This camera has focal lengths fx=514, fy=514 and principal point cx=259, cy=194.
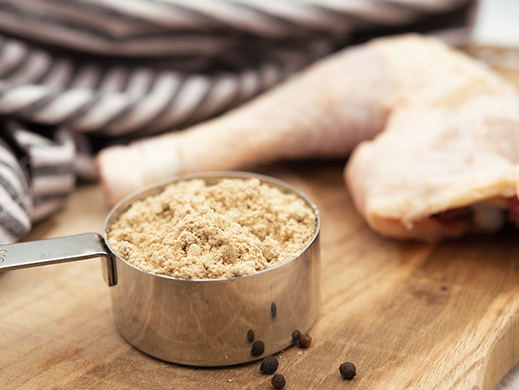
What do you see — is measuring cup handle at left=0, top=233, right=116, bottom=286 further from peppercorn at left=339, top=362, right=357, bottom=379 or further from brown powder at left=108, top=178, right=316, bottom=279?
peppercorn at left=339, top=362, right=357, bottom=379

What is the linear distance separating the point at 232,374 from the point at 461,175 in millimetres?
460

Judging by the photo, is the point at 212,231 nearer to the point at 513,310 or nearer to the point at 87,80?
the point at 513,310

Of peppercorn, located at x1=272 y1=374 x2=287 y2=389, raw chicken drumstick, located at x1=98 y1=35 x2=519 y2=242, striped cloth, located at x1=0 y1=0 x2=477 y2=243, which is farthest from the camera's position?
striped cloth, located at x1=0 y1=0 x2=477 y2=243

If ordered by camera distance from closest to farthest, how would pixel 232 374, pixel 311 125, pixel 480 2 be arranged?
pixel 232 374 < pixel 311 125 < pixel 480 2

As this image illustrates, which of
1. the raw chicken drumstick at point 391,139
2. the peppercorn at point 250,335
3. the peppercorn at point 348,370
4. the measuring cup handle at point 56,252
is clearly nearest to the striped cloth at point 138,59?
the raw chicken drumstick at point 391,139

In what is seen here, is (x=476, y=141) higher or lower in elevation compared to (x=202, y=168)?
higher

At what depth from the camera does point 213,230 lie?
612 millimetres

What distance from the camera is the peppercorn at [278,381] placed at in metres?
0.58

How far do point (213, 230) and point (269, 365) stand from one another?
6.7 inches

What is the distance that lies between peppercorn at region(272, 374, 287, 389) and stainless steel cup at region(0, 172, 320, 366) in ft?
0.16

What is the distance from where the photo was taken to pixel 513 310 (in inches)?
27.5

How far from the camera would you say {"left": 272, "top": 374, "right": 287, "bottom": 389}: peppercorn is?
579 millimetres

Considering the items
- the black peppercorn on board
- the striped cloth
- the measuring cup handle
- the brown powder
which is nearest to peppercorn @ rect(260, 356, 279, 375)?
the black peppercorn on board

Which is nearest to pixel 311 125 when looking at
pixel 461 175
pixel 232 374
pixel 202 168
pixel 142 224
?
pixel 202 168
